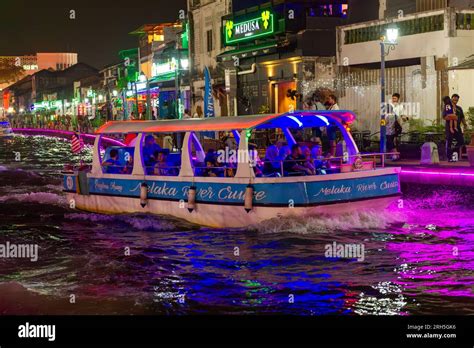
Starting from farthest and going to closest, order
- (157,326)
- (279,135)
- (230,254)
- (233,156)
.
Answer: (279,135)
(233,156)
(230,254)
(157,326)

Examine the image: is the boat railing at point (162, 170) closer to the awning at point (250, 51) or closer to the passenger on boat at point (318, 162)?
the passenger on boat at point (318, 162)

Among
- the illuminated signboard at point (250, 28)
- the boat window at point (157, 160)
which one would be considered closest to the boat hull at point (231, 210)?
the boat window at point (157, 160)

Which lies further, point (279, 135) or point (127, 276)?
point (279, 135)

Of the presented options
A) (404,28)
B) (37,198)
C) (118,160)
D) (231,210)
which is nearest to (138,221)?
(118,160)

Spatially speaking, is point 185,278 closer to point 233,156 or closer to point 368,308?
point 368,308

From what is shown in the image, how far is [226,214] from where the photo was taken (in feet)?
51.9

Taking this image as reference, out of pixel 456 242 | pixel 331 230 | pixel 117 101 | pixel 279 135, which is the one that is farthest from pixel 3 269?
pixel 117 101

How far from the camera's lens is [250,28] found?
124ft

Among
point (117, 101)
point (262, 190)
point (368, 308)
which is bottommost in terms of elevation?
point (368, 308)

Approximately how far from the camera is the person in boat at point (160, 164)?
692 inches

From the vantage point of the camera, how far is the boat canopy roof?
1553 centimetres

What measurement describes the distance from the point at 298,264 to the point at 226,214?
10.5 feet

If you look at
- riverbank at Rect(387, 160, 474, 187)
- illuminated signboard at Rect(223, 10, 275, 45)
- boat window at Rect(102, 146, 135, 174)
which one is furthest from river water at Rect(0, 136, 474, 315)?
illuminated signboard at Rect(223, 10, 275, 45)

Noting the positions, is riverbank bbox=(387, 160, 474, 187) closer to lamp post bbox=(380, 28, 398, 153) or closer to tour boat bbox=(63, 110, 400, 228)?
lamp post bbox=(380, 28, 398, 153)
